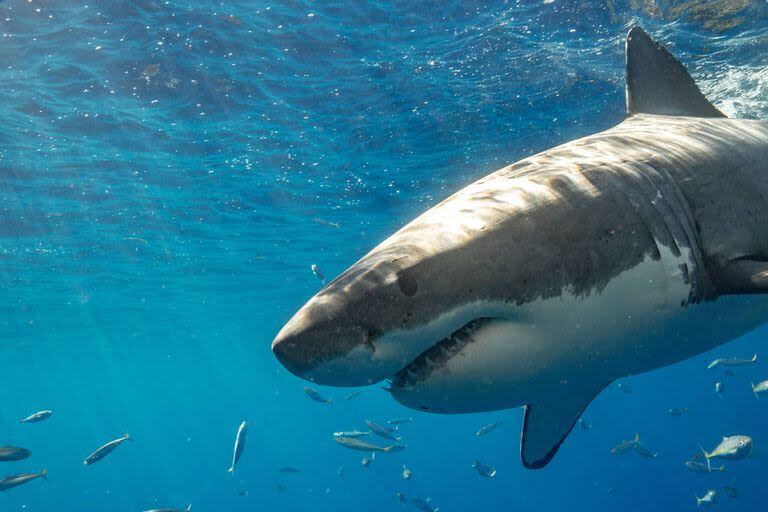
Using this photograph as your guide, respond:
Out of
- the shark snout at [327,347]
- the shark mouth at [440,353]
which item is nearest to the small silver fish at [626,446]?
the shark mouth at [440,353]

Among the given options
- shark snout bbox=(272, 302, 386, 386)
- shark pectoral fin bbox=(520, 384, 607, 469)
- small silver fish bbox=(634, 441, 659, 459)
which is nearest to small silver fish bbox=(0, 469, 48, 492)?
shark pectoral fin bbox=(520, 384, 607, 469)

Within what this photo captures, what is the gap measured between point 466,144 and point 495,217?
1460cm

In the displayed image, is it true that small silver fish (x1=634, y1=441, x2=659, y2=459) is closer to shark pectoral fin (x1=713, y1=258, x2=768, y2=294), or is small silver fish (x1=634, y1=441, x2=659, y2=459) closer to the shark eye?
shark pectoral fin (x1=713, y1=258, x2=768, y2=294)

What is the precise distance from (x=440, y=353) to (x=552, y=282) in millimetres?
530

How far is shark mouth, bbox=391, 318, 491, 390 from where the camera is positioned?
2.10 m

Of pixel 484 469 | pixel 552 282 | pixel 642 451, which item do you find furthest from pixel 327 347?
pixel 642 451

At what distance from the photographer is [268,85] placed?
12734mm

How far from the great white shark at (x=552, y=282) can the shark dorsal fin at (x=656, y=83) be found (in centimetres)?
163

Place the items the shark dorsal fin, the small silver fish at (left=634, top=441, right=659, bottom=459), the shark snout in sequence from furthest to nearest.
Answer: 1. the small silver fish at (left=634, top=441, right=659, bottom=459)
2. the shark dorsal fin
3. the shark snout

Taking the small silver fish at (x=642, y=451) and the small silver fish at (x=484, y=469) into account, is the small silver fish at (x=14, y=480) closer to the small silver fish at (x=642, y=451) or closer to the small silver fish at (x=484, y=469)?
the small silver fish at (x=484, y=469)

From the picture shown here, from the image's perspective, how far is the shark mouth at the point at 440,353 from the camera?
2.10 meters

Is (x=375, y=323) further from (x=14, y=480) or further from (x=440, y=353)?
(x=14, y=480)

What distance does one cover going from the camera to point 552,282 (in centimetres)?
219

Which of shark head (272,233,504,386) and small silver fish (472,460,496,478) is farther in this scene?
small silver fish (472,460,496,478)
